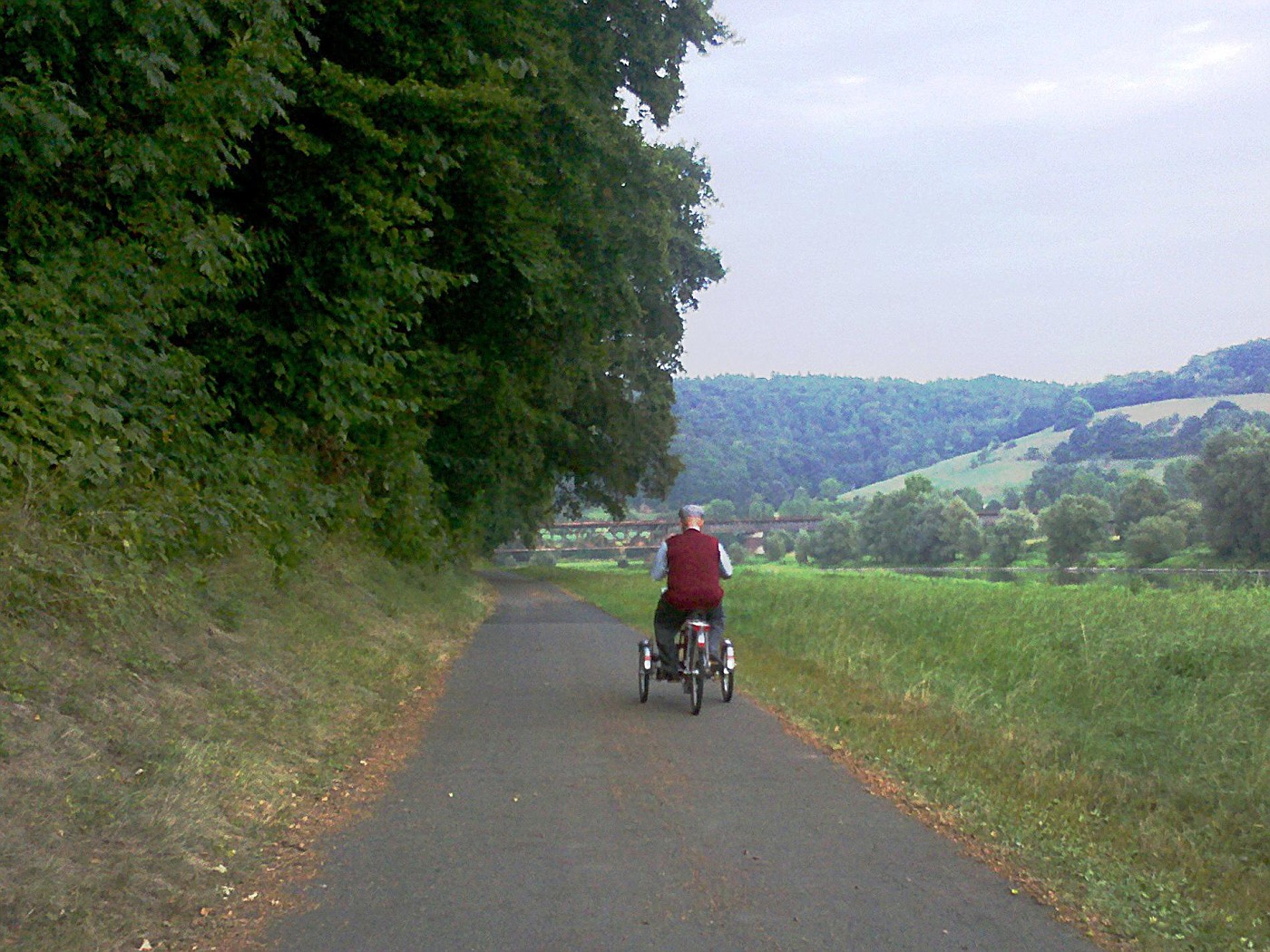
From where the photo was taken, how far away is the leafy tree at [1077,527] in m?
60.0

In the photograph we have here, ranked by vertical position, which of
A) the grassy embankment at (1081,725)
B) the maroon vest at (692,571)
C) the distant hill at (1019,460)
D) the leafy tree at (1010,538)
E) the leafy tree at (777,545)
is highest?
the distant hill at (1019,460)

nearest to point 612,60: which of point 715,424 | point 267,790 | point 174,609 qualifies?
point 174,609

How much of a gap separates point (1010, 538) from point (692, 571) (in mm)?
60601

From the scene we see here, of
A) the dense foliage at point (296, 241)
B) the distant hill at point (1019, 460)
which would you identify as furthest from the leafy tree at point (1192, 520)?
the distant hill at point (1019, 460)

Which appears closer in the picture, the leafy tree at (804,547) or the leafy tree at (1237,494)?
the leafy tree at (1237,494)

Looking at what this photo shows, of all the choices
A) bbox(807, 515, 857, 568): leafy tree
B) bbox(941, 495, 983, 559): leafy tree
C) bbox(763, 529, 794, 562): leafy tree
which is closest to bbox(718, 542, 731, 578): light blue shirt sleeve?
bbox(941, 495, 983, 559): leafy tree

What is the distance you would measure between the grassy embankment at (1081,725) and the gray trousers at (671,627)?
1.01 meters

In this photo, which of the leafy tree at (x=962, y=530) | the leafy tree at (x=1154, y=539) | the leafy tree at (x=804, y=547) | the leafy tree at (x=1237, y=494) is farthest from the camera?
the leafy tree at (x=804, y=547)

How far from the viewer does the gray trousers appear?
11.1 m

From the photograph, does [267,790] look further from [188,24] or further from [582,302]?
[582,302]

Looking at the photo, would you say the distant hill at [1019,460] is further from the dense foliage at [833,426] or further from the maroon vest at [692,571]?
the maroon vest at [692,571]

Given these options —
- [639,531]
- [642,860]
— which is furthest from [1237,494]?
[642,860]

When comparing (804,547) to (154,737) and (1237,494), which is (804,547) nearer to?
(1237,494)

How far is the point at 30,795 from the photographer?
17.4ft
